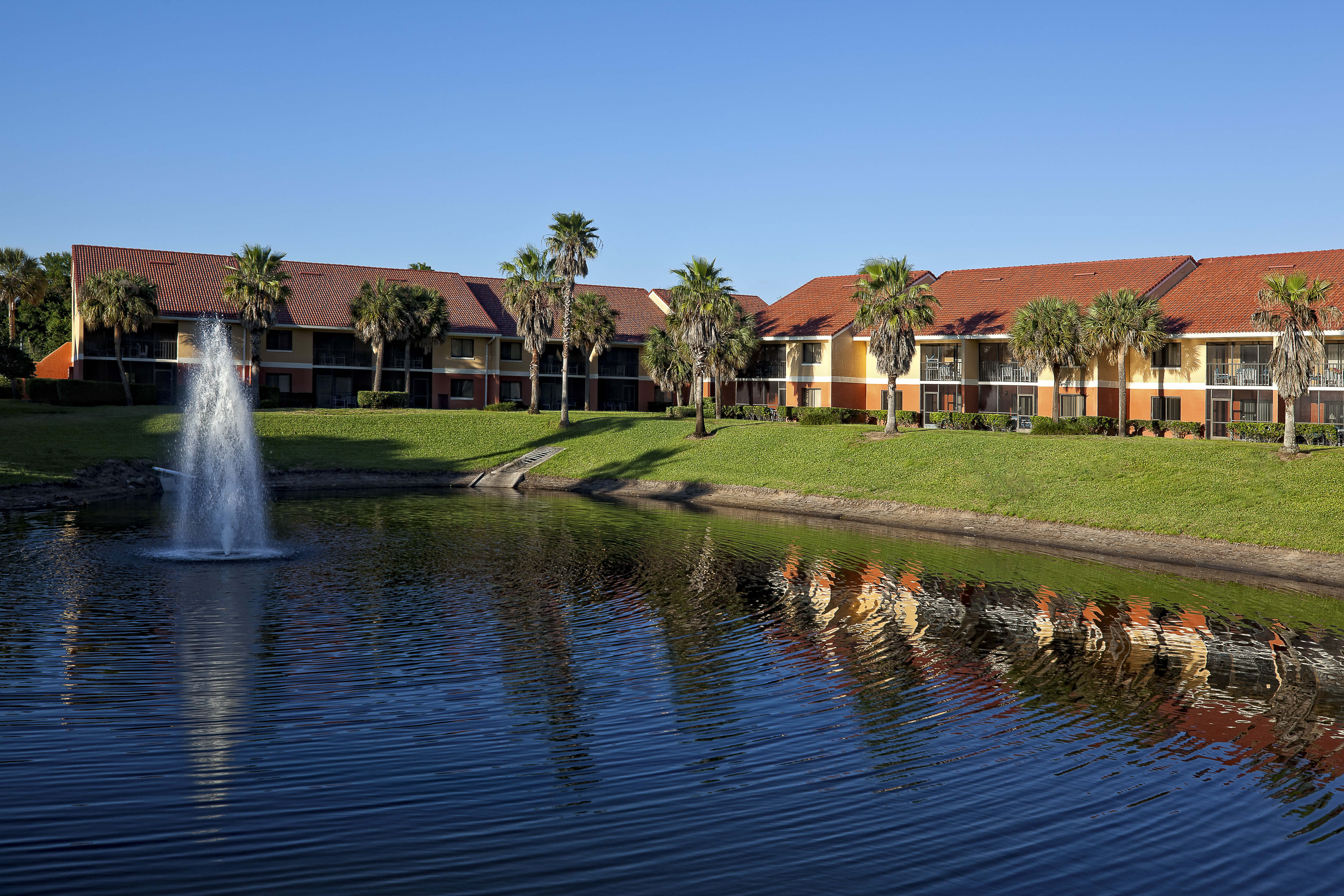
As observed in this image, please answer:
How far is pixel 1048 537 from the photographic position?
36.0m

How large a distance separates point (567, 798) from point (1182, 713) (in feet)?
29.8

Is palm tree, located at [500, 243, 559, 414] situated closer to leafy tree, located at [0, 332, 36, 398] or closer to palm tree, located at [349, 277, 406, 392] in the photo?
palm tree, located at [349, 277, 406, 392]

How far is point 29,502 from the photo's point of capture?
39.3m

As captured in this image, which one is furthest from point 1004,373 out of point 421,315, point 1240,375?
point 421,315

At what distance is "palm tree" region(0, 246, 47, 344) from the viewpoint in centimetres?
8750

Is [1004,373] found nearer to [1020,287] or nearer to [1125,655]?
[1020,287]

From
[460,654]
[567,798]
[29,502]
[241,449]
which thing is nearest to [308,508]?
[241,449]

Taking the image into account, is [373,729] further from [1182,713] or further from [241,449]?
[241,449]

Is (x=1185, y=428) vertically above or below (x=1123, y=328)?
below

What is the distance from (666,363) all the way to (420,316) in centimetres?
1647

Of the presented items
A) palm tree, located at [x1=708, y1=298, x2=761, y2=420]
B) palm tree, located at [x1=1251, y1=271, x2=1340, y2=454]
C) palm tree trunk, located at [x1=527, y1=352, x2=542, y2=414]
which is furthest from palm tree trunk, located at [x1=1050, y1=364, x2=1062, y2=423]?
palm tree trunk, located at [x1=527, y1=352, x2=542, y2=414]

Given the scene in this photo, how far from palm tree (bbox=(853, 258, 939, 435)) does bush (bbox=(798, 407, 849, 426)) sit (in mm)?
7833

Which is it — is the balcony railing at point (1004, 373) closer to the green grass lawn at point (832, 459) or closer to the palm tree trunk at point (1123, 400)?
the palm tree trunk at point (1123, 400)

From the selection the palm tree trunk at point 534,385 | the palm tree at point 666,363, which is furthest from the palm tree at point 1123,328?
the palm tree trunk at point 534,385
